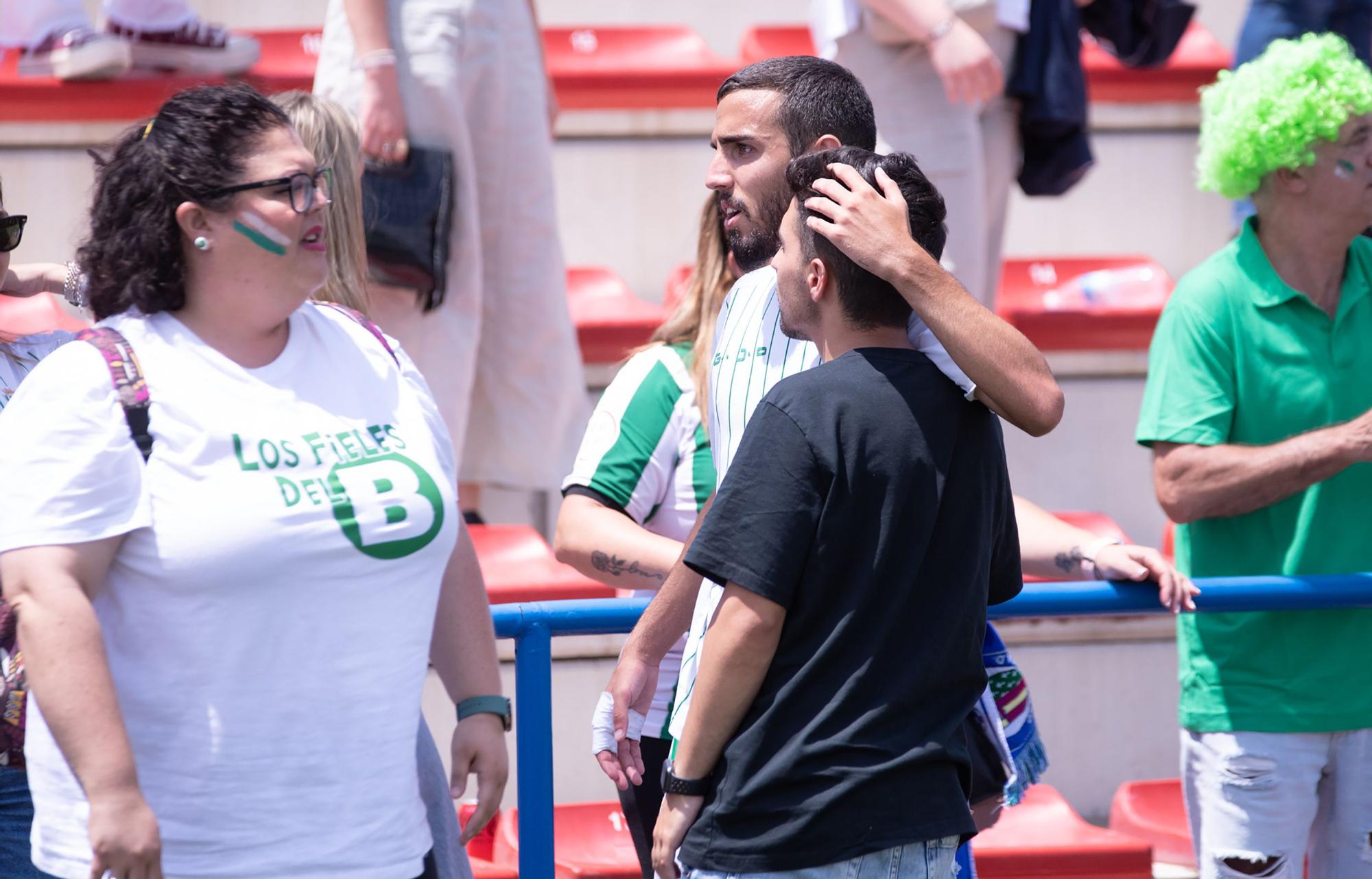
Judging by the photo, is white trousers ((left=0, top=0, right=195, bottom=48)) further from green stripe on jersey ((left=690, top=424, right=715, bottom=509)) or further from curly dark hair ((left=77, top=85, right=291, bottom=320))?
curly dark hair ((left=77, top=85, right=291, bottom=320))

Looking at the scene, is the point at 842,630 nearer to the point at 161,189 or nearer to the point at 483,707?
the point at 483,707

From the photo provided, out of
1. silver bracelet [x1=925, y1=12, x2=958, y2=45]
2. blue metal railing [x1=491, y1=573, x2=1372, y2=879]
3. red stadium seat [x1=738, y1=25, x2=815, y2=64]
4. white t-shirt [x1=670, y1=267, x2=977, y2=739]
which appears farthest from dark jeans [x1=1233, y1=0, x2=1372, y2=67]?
white t-shirt [x1=670, y1=267, x2=977, y2=739]

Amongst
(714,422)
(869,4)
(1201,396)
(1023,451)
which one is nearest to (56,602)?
(714,422)

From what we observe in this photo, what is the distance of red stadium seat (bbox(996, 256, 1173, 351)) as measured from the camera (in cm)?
410

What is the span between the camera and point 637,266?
4.71 meters

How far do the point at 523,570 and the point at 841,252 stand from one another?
188 centimetres

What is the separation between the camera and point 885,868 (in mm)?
1538

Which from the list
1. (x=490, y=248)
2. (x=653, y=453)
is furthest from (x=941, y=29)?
(x=653, y=453)

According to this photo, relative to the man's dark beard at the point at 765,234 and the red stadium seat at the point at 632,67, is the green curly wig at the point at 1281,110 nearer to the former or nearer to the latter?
the man's dark beard at the point at 765,234

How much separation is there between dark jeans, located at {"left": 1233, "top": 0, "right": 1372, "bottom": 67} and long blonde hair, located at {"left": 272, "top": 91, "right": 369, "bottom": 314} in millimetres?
2614

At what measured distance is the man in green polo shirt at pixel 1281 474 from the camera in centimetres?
240

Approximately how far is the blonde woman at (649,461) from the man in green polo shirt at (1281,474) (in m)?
0.79

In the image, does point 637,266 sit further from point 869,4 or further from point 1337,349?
point 1337,349

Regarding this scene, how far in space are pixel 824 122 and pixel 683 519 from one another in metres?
0.61
